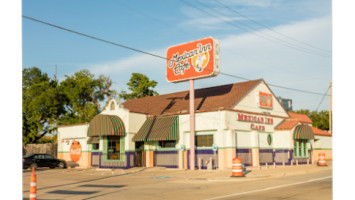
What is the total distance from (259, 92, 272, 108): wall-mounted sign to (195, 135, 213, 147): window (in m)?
6.07

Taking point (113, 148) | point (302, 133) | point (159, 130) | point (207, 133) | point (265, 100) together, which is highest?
point (265, 100)

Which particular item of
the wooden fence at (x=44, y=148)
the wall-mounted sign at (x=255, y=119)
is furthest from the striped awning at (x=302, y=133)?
the wooden fence at (x=44, y=148)

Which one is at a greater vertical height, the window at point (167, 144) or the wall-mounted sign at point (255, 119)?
the wall-mounted sign at point (255, 119)

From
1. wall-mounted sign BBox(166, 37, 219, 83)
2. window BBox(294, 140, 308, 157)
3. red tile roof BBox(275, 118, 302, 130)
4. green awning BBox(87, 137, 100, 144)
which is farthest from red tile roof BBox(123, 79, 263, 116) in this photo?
window BBox(294, 140, 308, 157)

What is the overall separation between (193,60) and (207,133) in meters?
5.71

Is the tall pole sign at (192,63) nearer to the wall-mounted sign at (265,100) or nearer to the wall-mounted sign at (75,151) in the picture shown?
the wall-mounted sign at (265,100)

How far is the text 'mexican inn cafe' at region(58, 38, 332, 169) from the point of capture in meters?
26.7

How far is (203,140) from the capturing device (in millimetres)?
27344

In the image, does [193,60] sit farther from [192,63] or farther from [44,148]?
[44,148]

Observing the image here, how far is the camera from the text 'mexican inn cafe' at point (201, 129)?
26688 millimetres

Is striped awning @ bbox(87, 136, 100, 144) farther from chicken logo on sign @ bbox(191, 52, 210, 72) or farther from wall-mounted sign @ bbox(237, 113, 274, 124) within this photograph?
wall-mounted sign @ bbox(237, 113, 274, 124)

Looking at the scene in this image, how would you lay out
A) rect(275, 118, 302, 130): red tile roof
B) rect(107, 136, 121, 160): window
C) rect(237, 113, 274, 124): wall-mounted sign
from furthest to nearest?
Answer: rect(275, 118, 302, 130): red tile roof, rect(107, 136, 121, 160): window, rect(237, 113, 274, 124): wall-mounted sign

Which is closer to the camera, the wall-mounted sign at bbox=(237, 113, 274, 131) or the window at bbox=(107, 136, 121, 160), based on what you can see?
the wall-mounted sign at bbox=(237, 113, 274, 131)

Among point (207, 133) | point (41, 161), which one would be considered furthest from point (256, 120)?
point (41, 161)
